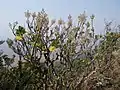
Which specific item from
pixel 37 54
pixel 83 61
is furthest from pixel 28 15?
pixel 83 61

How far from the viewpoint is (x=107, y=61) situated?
26.5 feet

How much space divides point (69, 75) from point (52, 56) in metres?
0.70

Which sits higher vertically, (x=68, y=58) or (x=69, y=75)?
(x=68, y=58)

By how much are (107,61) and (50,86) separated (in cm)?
199

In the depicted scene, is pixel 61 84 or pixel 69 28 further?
pixel 69 28

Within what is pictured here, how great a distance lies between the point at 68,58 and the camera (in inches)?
307

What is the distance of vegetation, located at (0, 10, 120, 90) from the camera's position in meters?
6.77

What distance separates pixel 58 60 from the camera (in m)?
7.91

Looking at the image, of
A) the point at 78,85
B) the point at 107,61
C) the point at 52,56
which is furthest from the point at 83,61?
the point at 78,85

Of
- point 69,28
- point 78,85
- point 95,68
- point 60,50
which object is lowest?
point 78,85

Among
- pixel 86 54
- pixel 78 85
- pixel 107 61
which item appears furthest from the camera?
pixel 86 54

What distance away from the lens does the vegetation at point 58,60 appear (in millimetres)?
6773

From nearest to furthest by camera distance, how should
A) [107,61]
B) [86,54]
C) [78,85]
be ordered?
[78,85]
[107,61]
[86,54]

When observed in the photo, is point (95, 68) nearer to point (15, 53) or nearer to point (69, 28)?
point (69, 28)
